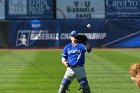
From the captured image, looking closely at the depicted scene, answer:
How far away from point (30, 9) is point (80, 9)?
4.69 meters

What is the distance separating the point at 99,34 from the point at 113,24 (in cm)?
148

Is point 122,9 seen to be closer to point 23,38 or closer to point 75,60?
point 23,38

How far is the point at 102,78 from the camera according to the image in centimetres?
1586

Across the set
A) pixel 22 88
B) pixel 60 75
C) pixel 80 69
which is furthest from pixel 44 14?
pixel 80 69

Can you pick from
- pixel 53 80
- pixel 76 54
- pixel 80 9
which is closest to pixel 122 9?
pixel 80 9

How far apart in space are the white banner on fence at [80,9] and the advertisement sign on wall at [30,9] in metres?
0.94

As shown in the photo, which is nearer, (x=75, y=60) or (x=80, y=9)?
(x=75, y=60)

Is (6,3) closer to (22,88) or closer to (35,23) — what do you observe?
(35,23)

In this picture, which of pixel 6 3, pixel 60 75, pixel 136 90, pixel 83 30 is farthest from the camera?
pixel 6 3

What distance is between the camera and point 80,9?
41.9 meters

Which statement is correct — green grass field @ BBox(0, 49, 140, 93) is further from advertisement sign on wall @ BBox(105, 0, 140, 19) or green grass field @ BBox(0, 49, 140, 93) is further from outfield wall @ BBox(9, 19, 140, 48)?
advertisement sign on wall @ BBox(105, 0, 140, 19)

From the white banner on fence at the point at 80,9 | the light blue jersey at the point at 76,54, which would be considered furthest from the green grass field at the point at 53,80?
the white banner on fence at the point at 80,9

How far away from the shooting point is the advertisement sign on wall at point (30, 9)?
137 feet

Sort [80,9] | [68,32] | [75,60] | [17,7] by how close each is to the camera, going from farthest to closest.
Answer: [80,9] → [17,7] → [68,32] → [75,60]
